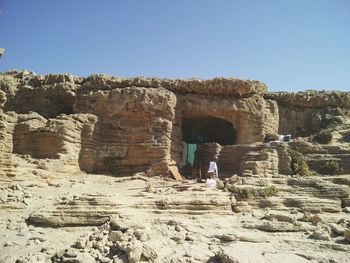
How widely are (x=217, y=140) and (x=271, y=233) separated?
1504cm

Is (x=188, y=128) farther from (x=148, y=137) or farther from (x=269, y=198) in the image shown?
(x=269, y=198)

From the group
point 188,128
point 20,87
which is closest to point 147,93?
point 188,128

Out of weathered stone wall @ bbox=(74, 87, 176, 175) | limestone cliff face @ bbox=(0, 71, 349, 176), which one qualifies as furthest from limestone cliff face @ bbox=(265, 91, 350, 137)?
weathered stone wall @ bbox=(74, 87, 176, 175)

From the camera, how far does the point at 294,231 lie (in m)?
9.44

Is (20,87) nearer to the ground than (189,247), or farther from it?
farther from it

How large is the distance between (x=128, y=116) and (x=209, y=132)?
784cm

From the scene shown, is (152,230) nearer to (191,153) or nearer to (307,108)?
(191,153)

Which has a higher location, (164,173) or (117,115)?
(117,115)

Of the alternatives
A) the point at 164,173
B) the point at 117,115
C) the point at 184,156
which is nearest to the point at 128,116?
the point at 117,115

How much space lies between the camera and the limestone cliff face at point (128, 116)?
15.2m

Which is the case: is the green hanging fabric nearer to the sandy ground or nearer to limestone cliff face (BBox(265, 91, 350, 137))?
limestone cliff face (BBox(265, 91, 350, 137))

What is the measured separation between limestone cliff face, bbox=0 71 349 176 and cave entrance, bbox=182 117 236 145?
4.31ft

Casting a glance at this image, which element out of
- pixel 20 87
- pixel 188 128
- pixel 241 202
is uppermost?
pixel 20 87

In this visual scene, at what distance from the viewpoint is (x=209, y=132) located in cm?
2403
